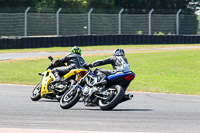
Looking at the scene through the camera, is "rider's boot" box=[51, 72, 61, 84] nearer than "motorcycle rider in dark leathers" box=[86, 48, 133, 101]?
No

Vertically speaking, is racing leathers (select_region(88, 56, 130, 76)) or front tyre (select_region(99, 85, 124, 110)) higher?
racing leathers (select_region(88, 56, 130, 76))

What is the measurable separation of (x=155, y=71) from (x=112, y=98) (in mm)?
10474

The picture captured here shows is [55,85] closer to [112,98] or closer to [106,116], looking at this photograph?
[112,98]

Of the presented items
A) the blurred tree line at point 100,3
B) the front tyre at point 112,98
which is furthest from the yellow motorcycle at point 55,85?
the blurred tree line at point 100,3

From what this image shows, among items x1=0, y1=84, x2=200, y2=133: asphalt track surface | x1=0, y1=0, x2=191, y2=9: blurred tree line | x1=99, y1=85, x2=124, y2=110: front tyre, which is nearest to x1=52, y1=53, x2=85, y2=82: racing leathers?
x1=0, y1=84, x2=200, y2=133: asphalt track surface

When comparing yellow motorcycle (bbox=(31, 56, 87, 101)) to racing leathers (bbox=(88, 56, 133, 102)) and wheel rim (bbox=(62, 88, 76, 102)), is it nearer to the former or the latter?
wheel rim (bbox=(62, 88, 76, 102))

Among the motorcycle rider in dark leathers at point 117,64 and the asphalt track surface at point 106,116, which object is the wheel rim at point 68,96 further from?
the motorcycle rider in dark leathers at point 117,64

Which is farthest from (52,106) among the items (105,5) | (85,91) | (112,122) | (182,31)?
(105,5)

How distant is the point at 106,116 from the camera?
9148 millimetres

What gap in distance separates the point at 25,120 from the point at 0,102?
280cm

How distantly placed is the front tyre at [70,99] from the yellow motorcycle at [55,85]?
0.72 meters

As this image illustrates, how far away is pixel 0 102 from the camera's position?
11.1m

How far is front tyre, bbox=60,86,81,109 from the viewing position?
10.1 meters

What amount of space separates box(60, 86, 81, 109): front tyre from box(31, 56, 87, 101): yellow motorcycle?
0.72 meters
